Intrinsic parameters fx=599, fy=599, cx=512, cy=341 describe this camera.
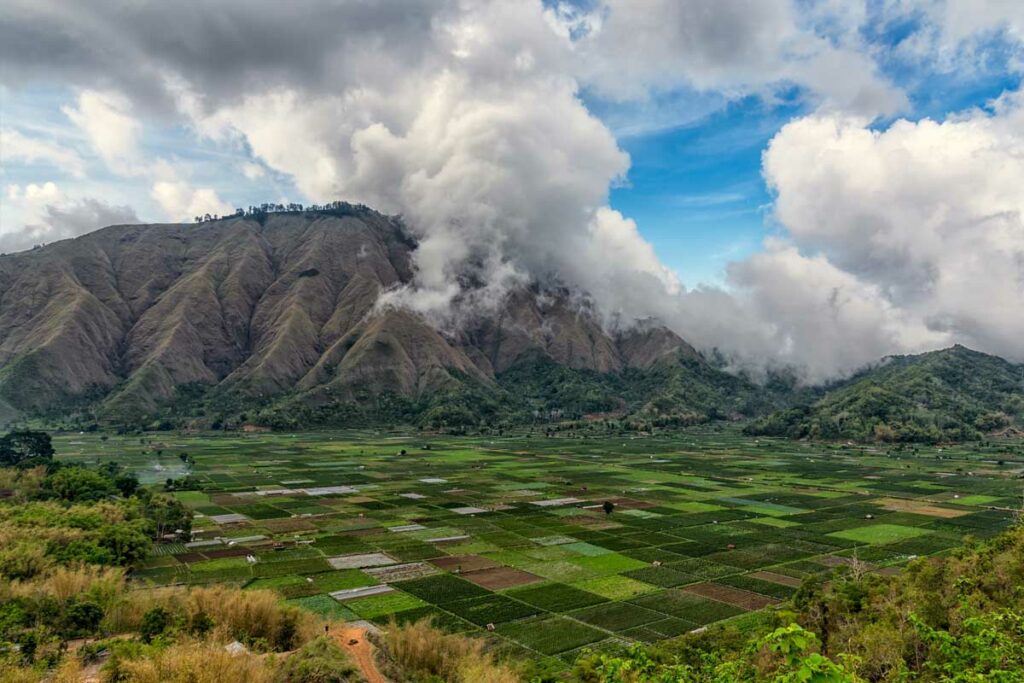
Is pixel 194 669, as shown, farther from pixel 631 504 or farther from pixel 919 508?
pixel 919 508

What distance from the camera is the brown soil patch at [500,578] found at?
7288 centimetres

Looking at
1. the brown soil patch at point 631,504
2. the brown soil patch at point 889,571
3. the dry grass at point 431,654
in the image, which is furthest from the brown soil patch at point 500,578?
the brown soil patch at point 631,504

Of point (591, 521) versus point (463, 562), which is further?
point (591, 521)

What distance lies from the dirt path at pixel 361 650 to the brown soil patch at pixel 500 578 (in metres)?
23.9

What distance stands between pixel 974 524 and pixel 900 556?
117ft

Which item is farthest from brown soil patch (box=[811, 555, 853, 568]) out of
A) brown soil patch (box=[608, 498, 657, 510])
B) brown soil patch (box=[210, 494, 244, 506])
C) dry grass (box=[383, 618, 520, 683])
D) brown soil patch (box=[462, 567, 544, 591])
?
brown soil patch (box=[210, 494, 244, 506])

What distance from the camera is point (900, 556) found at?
281 feet

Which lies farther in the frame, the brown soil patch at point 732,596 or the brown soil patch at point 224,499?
the brown soil patch at point 224,499

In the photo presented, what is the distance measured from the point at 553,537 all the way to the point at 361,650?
53534mm

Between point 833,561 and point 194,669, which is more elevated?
point 194,669

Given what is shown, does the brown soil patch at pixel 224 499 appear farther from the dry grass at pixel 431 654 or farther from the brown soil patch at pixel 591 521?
the dry grass at pixel 431 654

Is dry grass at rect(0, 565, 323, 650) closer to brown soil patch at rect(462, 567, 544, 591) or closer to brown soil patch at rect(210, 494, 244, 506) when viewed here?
brown soil patch at rect(462, 567, 544, 591)

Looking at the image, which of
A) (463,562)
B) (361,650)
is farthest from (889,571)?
(361,650)

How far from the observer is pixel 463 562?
81.9 m
